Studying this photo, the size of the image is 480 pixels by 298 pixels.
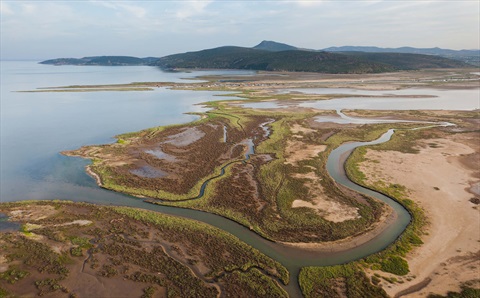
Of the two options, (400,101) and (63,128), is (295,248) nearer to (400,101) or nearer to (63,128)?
(63,128)

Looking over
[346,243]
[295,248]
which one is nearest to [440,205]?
[346,243]

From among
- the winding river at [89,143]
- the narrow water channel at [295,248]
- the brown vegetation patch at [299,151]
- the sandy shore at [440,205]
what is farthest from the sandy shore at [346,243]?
the brown vegetation patch at [299,151]

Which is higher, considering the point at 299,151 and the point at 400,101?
the point at 400,101

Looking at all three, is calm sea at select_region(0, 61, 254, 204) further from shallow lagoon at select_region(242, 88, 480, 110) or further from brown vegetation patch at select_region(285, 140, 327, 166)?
shallow lagoon at select_region(242, 88, 480, 110)

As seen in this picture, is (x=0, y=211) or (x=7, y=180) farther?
(x=7, y=180)

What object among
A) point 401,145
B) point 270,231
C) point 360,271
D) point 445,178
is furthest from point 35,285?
point 401,145

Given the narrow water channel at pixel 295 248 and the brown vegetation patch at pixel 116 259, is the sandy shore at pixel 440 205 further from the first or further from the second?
the brown vegetation patch at pixel 116 259

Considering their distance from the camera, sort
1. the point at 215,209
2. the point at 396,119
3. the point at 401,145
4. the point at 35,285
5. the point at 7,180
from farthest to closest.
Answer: the point at 396,119
the point at 401,145
the point at 7,180
the point at 215,209
the point at 35,285

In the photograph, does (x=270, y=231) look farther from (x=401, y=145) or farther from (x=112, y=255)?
(x=401, y=145)
